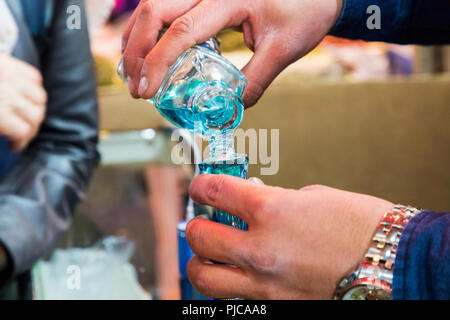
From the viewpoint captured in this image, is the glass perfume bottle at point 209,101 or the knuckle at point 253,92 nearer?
the glass perfume bottle at point 209,101

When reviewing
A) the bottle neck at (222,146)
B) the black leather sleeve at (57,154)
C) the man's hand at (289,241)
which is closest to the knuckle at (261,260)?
the man's hand at (289,241)

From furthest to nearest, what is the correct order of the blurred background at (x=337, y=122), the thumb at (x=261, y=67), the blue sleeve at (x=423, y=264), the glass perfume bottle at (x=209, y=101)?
the blurred background at (x=337, y=122) → the thumb at (x=261, y=67) → the glass perfume bottle at (x=209, y=101) → the blue sleeve at (x=423, y=264)

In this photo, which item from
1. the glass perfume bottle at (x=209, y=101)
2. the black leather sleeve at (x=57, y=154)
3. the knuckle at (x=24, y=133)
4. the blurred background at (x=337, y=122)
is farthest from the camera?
the blurred background at (x=337, y=122)

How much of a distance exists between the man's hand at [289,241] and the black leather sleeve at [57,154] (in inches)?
22.5

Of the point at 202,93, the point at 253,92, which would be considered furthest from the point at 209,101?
the point at 253,92

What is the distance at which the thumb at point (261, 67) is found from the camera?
58 cm

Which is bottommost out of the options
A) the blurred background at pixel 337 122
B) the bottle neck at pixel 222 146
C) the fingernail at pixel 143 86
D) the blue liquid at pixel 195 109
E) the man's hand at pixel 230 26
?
the blurred background at pixel 337 122

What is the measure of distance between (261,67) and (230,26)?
0.06m

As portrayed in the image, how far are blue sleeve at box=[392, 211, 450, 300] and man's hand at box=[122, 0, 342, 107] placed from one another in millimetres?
280

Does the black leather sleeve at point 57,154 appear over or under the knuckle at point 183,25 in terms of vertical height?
under

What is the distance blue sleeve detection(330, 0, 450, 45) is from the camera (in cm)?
63

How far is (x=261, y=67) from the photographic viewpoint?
583mm

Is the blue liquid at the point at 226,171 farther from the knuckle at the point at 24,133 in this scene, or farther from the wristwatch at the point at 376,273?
the knuckle at the point at 24,133
